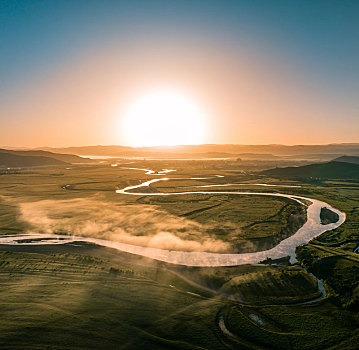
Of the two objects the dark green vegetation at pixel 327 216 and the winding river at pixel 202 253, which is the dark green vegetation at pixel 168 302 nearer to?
the winding river at pixel 202 253

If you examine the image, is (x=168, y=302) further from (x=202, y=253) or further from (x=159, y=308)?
(x=202, y=253)

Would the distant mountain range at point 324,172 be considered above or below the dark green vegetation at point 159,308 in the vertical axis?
above

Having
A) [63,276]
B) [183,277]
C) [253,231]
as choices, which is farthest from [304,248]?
[63,276]

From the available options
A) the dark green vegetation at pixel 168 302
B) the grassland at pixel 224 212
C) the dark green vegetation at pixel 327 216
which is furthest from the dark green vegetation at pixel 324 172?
the dark green vegetation at pixel 168 302

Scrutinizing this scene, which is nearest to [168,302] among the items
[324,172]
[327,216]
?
[327,216]

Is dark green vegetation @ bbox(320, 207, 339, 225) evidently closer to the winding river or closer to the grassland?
the winding river

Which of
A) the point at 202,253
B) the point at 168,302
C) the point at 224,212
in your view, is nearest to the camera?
the point at 168,302

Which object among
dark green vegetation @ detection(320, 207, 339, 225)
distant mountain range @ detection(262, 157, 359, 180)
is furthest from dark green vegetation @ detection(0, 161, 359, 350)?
distant mountain range @ detection(262, 157, 359, 180)
